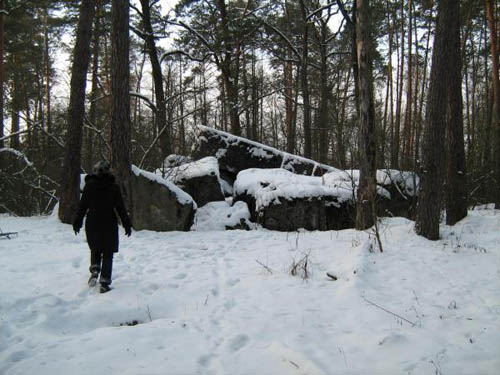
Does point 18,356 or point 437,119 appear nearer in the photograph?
point 18,356

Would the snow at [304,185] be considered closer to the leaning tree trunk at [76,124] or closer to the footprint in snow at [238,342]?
the leaning tree trunk at [76,124]

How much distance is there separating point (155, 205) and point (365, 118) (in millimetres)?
4832

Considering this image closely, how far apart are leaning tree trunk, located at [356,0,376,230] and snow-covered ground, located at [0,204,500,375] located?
1.08 meters

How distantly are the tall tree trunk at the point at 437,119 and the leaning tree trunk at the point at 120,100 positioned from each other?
19.7 feet

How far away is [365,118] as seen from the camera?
20.1 ft

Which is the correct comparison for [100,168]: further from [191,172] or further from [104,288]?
[191,172]

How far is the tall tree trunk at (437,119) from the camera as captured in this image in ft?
17.6

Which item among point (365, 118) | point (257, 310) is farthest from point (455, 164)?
point (257, 310)

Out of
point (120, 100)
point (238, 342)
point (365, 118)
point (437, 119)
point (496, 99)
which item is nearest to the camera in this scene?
point (238, 342)

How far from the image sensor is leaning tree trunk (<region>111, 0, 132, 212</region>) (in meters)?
6.89

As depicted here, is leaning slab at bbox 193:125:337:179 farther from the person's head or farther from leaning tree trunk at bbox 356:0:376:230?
the person's head

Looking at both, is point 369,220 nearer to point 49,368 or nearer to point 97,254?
point 97,254

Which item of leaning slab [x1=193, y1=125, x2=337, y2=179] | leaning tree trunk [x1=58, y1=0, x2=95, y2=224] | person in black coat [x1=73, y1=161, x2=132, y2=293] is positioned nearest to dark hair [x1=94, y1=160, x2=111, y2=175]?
person in black coat [x1=73, y1=161, x2=132, y2=293]

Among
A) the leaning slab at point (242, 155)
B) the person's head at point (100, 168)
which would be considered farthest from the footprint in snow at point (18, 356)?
the leaning slab at point (242, 155)
